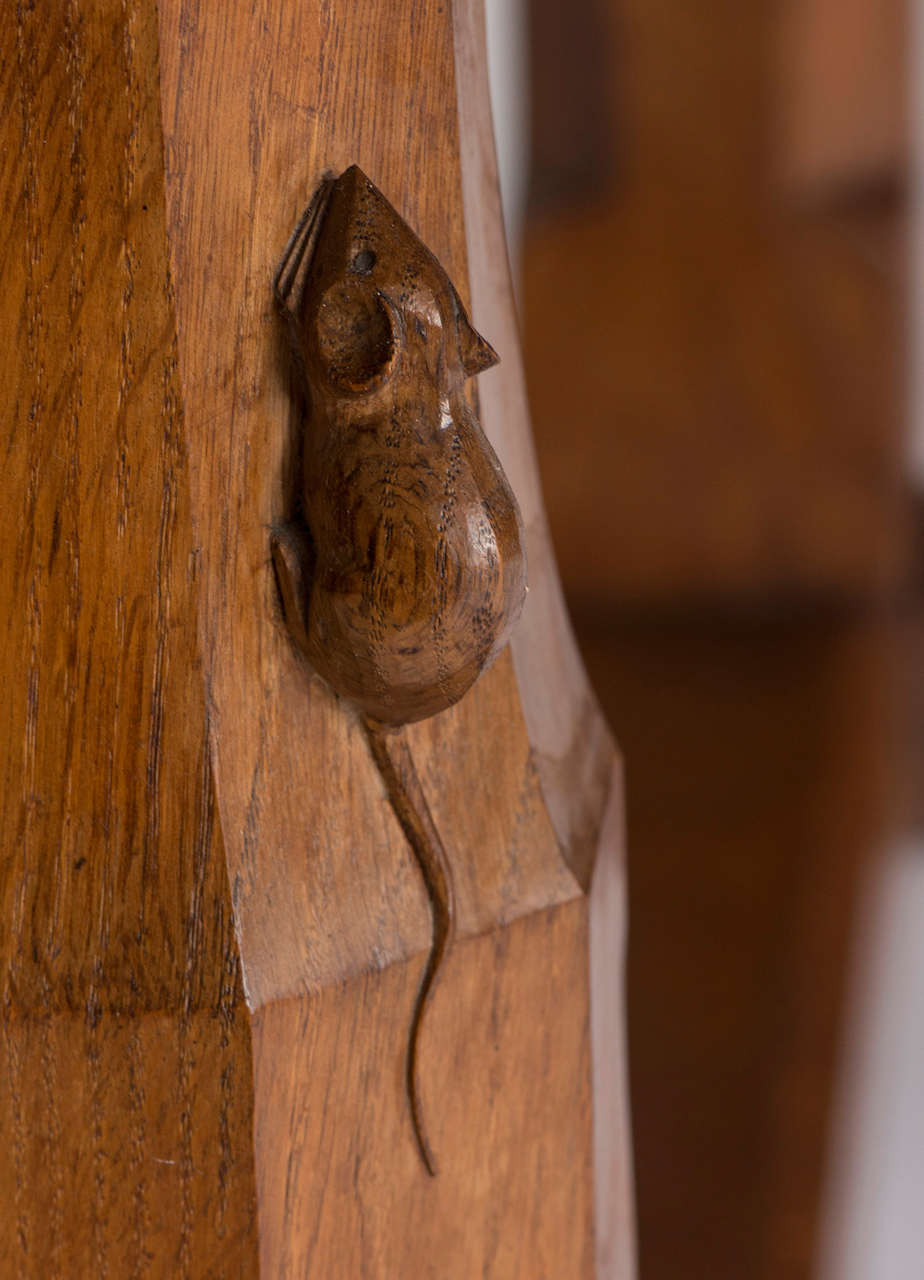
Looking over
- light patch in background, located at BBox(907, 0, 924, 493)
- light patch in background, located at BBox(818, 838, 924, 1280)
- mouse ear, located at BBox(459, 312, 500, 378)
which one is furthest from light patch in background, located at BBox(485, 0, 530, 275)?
mouse ear, located at BBox(459, 312, 500, 378)

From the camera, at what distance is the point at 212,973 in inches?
11.3

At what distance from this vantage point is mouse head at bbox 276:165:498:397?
11.3 inches

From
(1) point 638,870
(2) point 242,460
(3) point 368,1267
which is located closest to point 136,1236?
(3) point 368,1267

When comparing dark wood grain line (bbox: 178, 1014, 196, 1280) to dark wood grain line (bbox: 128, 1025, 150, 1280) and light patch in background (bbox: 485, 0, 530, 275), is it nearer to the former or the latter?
dark wood grain line (bbox: 128, 1025, 150, 1280)

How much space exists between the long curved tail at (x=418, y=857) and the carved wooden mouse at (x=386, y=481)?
2 centimetres

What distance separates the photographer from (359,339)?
29cm

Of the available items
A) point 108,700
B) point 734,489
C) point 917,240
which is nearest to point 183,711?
point 108,700

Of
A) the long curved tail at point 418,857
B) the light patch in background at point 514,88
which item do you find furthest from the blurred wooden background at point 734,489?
the long curved tail at point 418,857

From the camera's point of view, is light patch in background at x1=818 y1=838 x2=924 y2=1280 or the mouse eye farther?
light patch in background at x1=818 y1=838 x2=924 y2=1280

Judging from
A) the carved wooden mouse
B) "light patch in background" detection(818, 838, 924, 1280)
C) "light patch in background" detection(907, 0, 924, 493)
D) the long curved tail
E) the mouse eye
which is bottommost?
"light patch in background" detection(818, 838, 924, 1280)

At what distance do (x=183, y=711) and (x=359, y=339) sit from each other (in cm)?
8

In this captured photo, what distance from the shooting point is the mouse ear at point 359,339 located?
0.29m

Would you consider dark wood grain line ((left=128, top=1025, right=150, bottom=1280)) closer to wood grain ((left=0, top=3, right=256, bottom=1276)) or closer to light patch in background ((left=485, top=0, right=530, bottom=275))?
wood grain ((left=0, top=3, right=256, bottom=1276))

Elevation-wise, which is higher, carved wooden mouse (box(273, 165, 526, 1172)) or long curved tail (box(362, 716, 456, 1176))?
carved wooden mouse (box(273, 165, 526, 1172))
